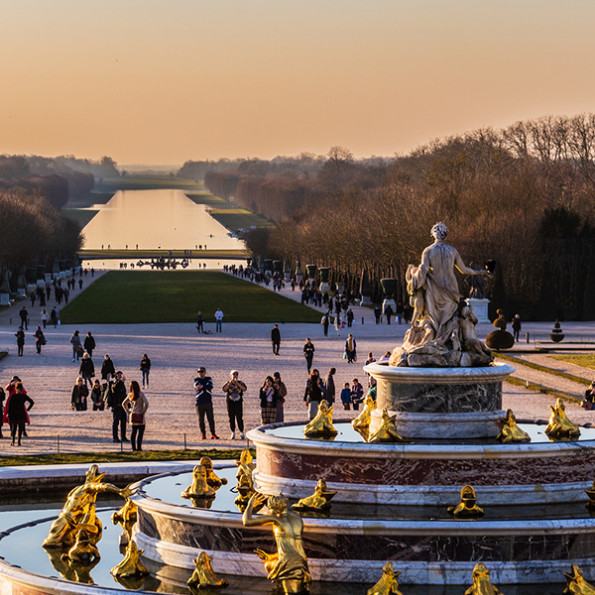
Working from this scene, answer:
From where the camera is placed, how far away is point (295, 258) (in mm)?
126688

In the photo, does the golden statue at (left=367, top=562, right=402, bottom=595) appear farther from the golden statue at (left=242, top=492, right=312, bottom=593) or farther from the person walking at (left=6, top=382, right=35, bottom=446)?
the person walking at (left=6, top=382, right=35, bottom=446)

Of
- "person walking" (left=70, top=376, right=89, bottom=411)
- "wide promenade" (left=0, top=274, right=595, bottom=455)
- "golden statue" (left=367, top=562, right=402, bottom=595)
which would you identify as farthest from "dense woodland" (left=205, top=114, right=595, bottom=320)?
"golden statue" (left=367, top=562, right=402, bottom=595)

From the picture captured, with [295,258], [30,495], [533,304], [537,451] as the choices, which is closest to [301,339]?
[533,304]

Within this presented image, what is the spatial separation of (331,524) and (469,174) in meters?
84.8

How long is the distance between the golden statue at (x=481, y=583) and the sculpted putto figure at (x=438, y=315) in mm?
4484

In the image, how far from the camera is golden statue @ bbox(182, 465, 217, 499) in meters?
19.2

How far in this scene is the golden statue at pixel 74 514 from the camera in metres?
18.5

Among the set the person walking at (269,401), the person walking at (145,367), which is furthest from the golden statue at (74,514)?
the person walking at (145,367)

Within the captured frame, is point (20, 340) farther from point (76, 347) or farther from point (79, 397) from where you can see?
point (79, 397)

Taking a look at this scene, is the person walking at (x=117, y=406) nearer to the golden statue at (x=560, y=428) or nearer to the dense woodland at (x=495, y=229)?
the golden statue at (x=560, y=428)

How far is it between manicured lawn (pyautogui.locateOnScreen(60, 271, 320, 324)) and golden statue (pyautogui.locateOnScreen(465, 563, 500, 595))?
180ft

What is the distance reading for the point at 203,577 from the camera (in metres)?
16.8

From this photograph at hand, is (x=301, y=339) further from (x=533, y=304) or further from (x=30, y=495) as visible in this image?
(x=30, y=495)

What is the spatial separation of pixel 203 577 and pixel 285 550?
1.07 meters
